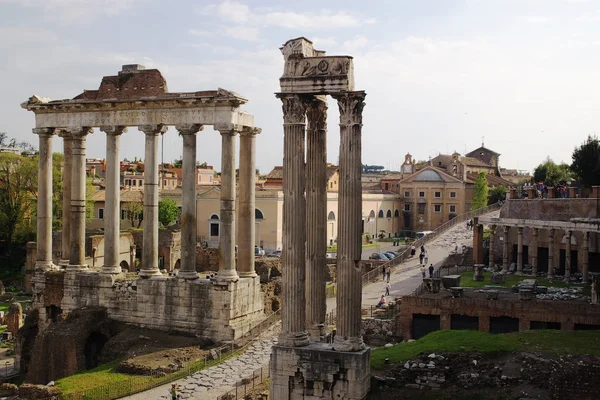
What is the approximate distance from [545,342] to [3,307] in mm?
37247

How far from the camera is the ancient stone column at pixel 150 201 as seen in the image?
95.2 ft

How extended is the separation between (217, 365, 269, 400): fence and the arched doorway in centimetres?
821

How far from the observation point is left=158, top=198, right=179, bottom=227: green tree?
63344mm

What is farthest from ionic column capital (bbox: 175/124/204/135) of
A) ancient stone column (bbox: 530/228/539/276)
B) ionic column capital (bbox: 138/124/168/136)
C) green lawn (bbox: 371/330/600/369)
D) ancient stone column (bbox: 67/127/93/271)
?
ancient stone column (bbox: 530/228/539/276)

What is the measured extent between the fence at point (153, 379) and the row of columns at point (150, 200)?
2.58 metres

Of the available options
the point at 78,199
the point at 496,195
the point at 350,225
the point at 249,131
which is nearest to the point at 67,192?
the point at 78,199

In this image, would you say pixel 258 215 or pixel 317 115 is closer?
pixel 317 115

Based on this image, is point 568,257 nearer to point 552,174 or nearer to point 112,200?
point 112,200

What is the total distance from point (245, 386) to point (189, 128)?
1092 cm

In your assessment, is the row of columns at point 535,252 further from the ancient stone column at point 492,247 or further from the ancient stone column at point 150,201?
the ancient stone column at point 150,201

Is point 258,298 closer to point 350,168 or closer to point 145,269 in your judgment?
point 145,269

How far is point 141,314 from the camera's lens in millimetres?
29156

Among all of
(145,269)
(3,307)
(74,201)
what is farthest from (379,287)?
(3,307)

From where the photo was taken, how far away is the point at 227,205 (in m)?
28.0
